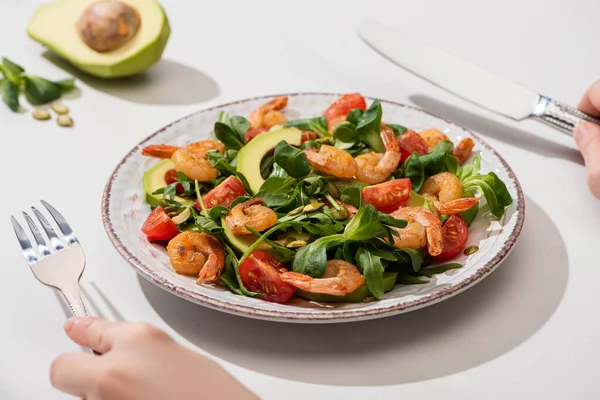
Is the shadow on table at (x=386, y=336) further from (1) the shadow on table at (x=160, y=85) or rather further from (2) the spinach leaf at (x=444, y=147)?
(1) the shadow on table at (x=160, y=85)

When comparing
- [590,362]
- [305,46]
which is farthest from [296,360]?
[305,46]

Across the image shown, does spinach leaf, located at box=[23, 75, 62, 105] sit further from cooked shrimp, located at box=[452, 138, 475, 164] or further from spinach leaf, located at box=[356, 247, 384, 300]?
spinach leaf, located at box=[356, 247, 384, 300]

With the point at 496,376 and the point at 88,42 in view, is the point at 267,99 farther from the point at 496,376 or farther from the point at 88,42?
the point at 496,376

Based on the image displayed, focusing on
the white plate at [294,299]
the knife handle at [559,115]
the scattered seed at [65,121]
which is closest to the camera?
the white plate at [294,299]

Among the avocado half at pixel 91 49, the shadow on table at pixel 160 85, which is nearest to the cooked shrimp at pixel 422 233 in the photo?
the shadow on table at pixel 160 85

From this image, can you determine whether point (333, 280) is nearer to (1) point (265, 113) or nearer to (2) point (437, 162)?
(2) point (437, 162)

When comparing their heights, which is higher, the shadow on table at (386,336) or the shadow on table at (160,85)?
the shadow on table at (386,336)

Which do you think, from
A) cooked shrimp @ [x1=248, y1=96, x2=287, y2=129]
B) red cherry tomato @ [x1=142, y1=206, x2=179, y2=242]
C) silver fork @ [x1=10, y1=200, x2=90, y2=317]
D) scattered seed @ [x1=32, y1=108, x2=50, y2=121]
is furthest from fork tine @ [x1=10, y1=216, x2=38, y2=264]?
scattered seed @ [x1=32, y1=108, x2=50, y2=121]

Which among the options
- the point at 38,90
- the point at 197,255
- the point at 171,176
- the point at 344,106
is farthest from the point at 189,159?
the point at 38,90
